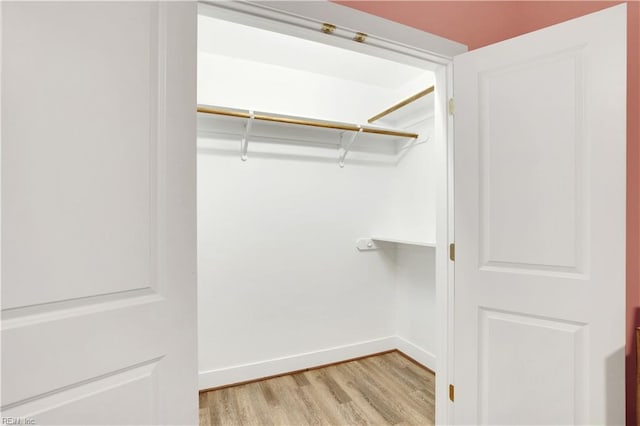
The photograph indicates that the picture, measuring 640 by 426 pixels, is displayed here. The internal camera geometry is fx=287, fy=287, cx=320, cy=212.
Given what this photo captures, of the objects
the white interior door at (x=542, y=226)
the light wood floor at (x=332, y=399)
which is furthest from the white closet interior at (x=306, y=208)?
the white interior door at (x=542, y=226)

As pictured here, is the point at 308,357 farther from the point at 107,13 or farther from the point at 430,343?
the point at 107,13

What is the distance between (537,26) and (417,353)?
94.6 inches

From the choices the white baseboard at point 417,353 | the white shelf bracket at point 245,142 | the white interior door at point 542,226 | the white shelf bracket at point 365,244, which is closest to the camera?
the white interior door at point 542,226

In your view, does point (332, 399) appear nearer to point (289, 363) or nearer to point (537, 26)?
point (289, 363)

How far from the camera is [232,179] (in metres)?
2.18

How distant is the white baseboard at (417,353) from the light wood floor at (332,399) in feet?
0.21

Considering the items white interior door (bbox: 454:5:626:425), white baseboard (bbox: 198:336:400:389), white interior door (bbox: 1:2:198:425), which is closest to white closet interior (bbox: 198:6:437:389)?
white baseboard (bbox: 198:336:400:389)

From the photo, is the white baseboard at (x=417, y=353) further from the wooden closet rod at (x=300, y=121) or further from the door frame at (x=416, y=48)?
the wooden closet rod at (x=300, y=121)

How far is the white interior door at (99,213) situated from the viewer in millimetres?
632

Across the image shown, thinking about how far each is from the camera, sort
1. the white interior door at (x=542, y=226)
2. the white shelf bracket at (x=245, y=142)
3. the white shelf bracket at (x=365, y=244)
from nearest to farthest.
A: 1. the white interior door at (x=542, y=226)
2. the white shelf bracket at (x=245, y=142)
3. the white shelf bracket at (x=365, y=244)

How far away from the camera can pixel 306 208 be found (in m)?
2.41

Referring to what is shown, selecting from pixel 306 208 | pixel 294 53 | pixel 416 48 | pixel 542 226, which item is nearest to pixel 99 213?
pixel 416 48

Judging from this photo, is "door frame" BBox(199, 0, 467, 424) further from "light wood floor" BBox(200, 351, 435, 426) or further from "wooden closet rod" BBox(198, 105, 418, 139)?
"wooden closet rod" BBox(198, 105, 418, 139)

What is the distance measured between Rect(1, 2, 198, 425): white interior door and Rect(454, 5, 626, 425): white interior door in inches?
48.0
